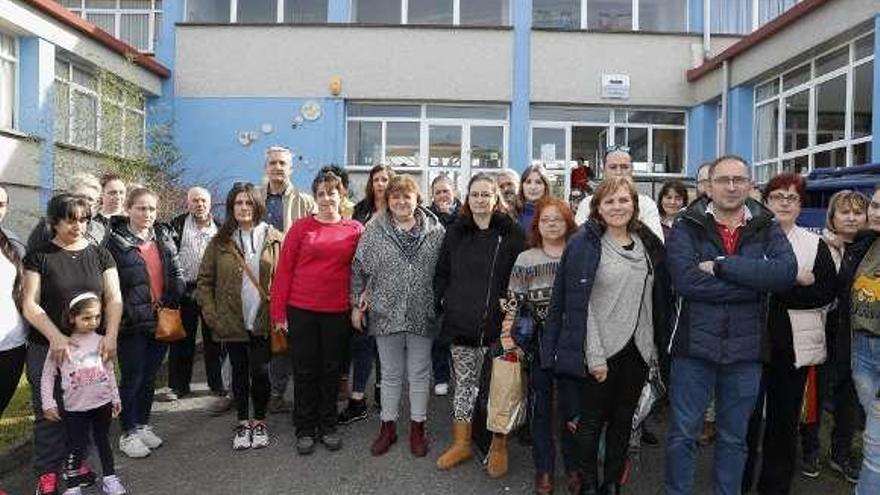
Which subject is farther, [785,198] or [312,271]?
[312,271]

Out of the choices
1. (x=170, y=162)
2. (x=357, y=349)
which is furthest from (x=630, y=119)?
(x=357, y=349)

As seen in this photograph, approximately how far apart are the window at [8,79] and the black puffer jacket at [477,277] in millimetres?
10481

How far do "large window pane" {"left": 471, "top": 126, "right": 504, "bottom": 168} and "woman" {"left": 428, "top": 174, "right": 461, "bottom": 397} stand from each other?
33.0 feet

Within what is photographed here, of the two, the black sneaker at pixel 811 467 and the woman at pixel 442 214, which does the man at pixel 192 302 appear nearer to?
the woman at pixel 442 214

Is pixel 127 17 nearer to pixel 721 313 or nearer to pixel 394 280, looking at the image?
pixel 394 280

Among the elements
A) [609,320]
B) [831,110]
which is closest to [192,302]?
[609,320]

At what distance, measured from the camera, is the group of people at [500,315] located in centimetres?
377

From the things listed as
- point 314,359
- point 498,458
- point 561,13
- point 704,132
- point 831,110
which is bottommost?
point 498,458

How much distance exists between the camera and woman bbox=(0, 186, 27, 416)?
13.0ft

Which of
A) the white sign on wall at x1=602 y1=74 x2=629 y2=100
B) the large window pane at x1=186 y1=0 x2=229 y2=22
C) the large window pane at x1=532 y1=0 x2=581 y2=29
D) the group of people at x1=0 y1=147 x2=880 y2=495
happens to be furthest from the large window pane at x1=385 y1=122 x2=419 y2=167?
the group of people at x1=0 y1=147 x2=880 y2=495

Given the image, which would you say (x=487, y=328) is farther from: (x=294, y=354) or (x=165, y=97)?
(x=165, y=97)

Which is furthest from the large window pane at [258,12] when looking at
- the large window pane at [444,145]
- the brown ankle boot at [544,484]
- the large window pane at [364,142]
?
the brown ankle boot at [544,484]

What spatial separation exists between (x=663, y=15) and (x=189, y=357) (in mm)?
13928

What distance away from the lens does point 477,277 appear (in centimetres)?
460
